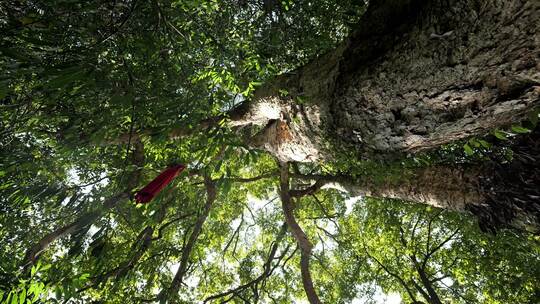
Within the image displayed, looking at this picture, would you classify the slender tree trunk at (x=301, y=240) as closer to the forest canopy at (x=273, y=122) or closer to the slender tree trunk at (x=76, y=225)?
the forest canopy at (x=273, y=122)

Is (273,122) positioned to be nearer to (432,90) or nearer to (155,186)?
(155,186)

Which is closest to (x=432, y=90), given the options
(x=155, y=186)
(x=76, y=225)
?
(x=155, y=186)

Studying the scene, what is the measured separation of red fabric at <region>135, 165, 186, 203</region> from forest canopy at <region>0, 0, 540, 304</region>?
100mm

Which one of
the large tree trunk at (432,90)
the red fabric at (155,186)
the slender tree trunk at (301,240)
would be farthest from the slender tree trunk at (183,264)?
the large tree trunk at (432,90)

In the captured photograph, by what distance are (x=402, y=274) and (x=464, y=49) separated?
24.6 ft

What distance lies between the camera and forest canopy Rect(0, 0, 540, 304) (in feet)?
6.21

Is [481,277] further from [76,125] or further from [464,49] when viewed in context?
[76,125]

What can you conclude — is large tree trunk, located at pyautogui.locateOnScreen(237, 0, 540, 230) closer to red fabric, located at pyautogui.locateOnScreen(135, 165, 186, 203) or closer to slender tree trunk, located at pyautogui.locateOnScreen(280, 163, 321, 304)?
red fabric, located at pyautogui.locateOnScreen(135, 165, 186, 203)

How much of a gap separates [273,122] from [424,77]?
9.83 ft

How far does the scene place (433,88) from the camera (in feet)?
6.15

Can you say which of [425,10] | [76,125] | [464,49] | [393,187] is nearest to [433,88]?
[464,49]

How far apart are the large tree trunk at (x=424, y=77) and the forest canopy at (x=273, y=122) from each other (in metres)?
0.01

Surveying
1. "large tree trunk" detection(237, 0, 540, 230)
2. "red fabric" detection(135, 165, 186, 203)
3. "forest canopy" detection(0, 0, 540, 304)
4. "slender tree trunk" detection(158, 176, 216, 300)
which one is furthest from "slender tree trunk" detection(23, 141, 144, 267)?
"large tree trunk" detection(237, 0, 540, 230)

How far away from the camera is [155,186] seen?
3.08 meters
